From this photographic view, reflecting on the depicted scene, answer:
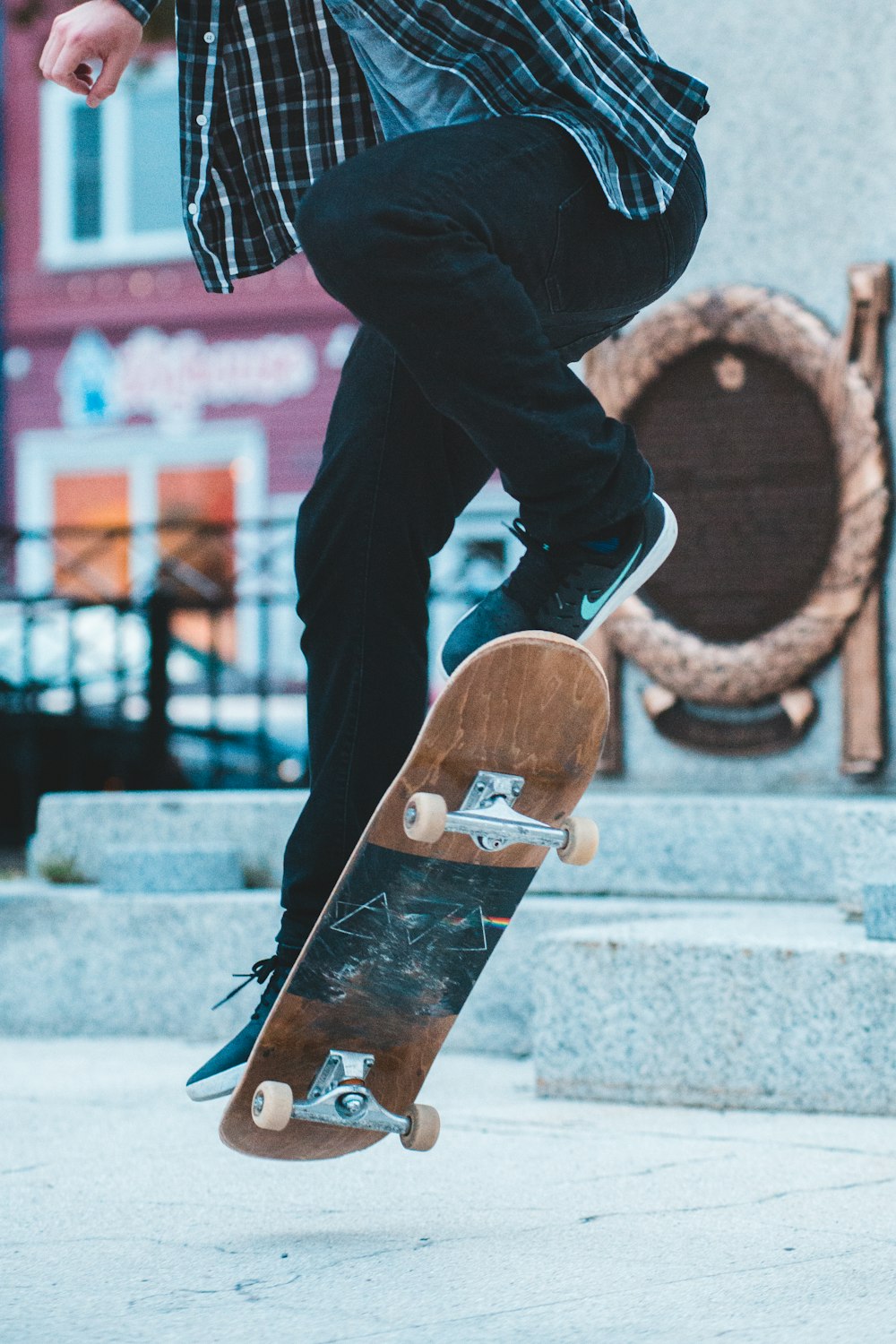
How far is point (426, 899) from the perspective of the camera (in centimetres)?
218

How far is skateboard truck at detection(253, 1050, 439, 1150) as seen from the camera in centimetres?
216

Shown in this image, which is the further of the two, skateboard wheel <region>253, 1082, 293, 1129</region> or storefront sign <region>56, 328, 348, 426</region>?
storefront sign <region>56, 328, 348, 426</region>

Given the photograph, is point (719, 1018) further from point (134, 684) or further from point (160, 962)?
point (134, 684)

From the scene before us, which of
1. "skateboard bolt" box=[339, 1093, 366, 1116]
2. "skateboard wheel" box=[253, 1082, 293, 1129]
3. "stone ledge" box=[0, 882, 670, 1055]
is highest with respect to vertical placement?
"skateboard wheel" box=[253, 1082, 293, 1129]

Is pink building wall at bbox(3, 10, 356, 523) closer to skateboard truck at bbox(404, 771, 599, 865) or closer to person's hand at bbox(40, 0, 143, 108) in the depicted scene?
person's hand at bbox(40, 0, 143, 108)

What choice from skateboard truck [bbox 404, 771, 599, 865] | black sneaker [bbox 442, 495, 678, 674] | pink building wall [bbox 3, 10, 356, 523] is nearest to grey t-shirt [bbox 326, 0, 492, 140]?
black sneaker [bbox 442, 495, 678, 674]

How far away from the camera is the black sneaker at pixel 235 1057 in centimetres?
224

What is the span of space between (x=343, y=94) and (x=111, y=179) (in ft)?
47.8

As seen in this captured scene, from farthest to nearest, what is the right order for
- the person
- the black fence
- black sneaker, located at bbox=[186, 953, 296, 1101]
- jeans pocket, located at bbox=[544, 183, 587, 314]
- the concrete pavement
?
the black fence
black sneaker, located at bbox=[186, 953, 296, 1101]
jeans pocket, located at bbox=[544, 183, 587, 314]
the person
the concrete pavement

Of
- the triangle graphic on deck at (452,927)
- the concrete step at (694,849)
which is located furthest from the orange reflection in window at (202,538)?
the triangle graphic on deck at (452,927)

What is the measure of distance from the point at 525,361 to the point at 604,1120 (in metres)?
1.79

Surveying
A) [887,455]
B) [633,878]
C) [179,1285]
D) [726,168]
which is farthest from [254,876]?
[179,1285]

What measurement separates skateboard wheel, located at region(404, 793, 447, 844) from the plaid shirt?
2.56 feet

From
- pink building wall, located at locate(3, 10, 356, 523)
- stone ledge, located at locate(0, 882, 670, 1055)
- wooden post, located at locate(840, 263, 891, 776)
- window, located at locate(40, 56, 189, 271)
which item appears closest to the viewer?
stone ledge, located at locate(0, 882, 670, 1055)
